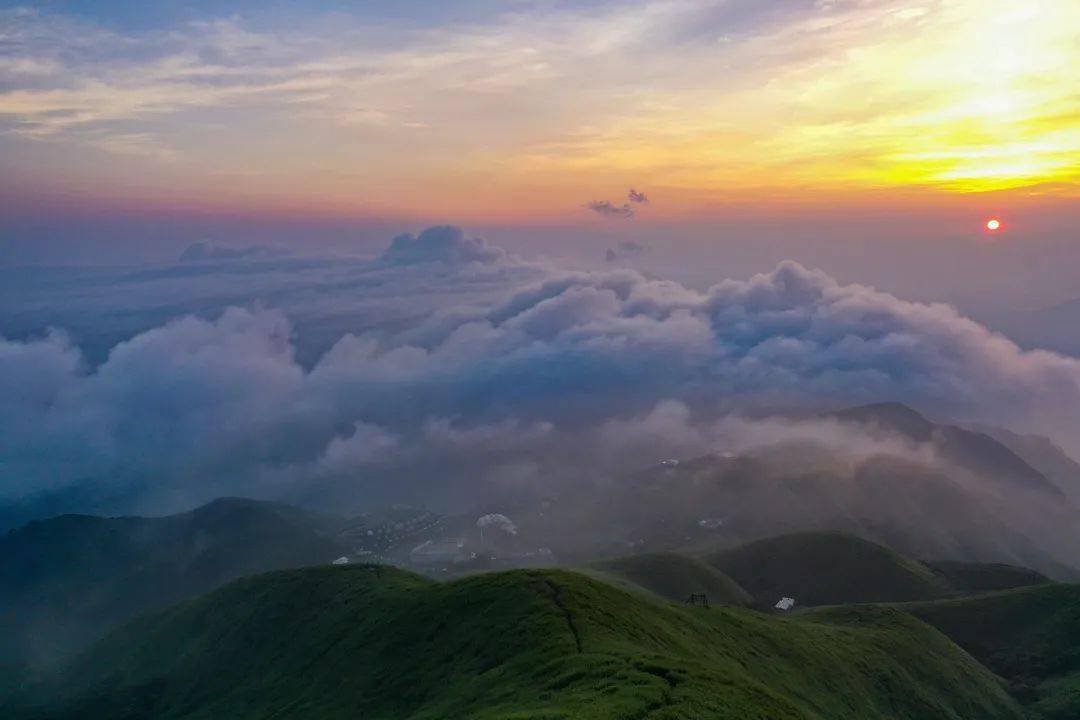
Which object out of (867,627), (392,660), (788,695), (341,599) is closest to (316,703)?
(392,660)

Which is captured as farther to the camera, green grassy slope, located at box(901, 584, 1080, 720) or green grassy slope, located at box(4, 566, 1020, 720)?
green grassy slope, located at box(901, 584, 1080, 720)

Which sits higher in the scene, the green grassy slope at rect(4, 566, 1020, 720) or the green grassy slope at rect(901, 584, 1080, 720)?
the green grassy slope at rect(4, 566, 1020, 720)

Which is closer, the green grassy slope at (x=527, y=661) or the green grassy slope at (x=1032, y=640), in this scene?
the green grassy slope at (x=527, y=661)

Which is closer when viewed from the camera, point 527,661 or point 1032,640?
point 527,661

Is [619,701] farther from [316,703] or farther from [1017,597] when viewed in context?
[1017,597]

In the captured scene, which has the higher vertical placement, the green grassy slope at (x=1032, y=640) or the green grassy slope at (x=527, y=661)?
the green grassy slope at (x=527, y=661)

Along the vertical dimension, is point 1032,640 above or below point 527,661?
below
